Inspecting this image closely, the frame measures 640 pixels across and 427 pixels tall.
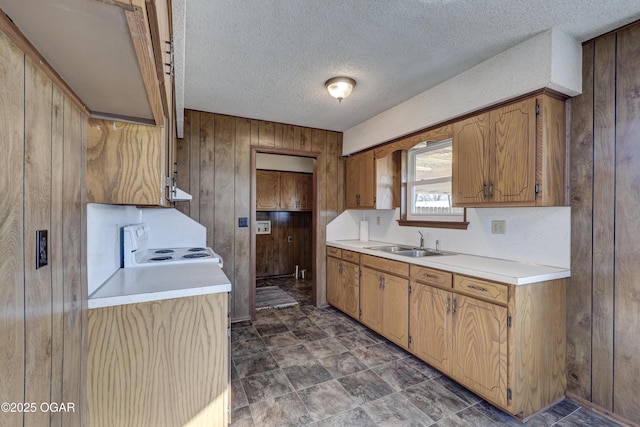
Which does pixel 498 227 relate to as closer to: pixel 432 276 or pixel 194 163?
pixel 432 276

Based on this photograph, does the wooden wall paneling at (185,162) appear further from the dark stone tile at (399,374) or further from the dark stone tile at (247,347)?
the dark stone tile at (399,374)

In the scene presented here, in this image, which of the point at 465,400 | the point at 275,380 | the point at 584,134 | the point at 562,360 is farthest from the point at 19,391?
the point at 584,134

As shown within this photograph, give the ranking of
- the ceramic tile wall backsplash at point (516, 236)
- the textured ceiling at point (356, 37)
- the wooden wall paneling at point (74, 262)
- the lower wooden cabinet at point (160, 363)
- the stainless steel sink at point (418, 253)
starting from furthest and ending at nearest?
1. the stainless steel sink at point (418, 253)
2. the ceramic tile wall backsplash at point (516, 236)
3. the textured ceiling at point (356, 37)
4. the lower wooden cabinet at point (160, 363)
5. the wooden wall paneling at point (74, 262)

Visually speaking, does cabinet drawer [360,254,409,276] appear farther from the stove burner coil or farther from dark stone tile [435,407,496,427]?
the stove burner coil

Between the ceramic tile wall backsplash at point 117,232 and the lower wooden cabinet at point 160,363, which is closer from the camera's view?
the lower wooden cabinet at point 160,363

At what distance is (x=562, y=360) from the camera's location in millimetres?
2012

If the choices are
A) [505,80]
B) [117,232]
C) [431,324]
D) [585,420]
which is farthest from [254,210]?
[585,420]

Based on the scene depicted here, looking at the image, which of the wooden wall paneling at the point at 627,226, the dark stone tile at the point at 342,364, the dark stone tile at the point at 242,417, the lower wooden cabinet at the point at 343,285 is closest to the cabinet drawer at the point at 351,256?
the lower wooden cabinet at the point at 343,285

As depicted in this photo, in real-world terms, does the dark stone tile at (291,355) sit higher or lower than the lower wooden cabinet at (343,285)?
lower

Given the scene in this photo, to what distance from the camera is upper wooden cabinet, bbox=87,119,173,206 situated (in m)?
1.41

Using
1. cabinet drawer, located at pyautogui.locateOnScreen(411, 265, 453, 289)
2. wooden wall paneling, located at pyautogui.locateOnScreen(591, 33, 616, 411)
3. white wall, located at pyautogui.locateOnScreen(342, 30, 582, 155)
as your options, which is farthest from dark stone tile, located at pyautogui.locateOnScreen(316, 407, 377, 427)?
white wall, located at pyautogui.locateOnScreen(342, 30, 582, 155)

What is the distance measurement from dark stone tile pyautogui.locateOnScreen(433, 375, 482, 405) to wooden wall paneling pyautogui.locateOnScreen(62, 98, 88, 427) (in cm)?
222

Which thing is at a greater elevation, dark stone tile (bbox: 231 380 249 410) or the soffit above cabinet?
the soffit above cabinet

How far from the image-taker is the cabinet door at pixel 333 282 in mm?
3713
